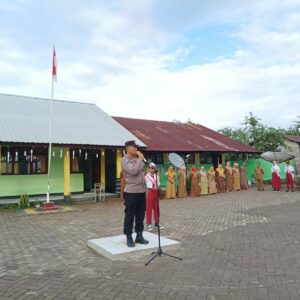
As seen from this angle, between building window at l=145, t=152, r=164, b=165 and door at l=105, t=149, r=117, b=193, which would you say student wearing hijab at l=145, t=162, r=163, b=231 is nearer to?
door at l=105, t=149, r=117, b=193

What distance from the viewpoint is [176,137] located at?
20312mm

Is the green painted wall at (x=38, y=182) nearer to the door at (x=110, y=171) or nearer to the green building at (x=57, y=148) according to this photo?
the green building at (x=57, y=148)

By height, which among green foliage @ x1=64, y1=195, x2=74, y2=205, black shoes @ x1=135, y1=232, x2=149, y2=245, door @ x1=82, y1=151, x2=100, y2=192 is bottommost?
black shoes @ x1=135, y1=232, x2=149, y2=245

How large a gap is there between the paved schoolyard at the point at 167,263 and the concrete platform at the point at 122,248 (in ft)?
0.55

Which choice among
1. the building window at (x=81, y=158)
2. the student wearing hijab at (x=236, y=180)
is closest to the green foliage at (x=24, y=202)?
the building window at (x=81, y=158)

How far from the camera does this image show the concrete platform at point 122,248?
591 cm

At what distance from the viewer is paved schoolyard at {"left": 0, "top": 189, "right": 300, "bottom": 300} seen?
14.5 ft

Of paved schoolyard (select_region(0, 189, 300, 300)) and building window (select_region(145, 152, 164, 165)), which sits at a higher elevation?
building window (select_region(145, 152, 164, 165))

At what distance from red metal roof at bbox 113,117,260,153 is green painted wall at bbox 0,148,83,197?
3809mm

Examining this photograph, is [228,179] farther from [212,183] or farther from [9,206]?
[9,206]

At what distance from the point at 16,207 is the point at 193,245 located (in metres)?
8.65

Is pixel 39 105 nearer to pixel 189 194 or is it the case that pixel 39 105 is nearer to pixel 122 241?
pixel 189 194

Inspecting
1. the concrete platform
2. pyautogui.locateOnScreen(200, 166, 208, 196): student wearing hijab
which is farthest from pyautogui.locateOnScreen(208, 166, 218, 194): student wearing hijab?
the concrete platform

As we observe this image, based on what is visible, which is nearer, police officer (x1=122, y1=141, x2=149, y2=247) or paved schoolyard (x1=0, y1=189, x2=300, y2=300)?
paved schoolyard (x1=0, y1=189, x2=300, y2=300)
